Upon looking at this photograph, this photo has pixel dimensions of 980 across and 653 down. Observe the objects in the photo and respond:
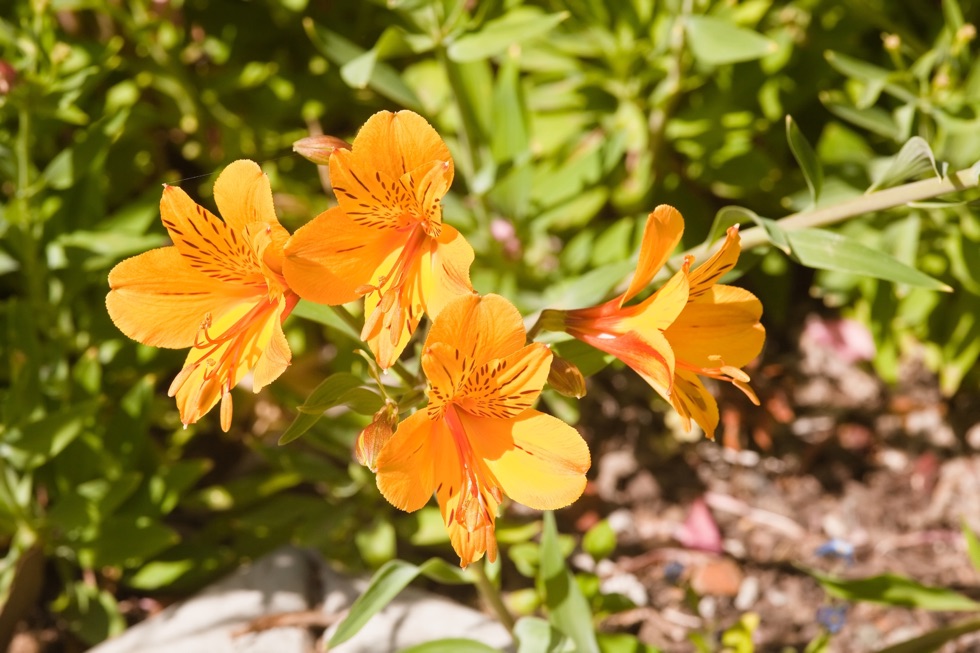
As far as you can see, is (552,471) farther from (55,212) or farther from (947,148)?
(55,212)

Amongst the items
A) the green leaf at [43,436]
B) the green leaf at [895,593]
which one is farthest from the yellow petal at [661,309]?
the green leaf at [43,436]

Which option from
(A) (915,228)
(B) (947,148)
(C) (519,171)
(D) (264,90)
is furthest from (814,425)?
(D) (264,90)

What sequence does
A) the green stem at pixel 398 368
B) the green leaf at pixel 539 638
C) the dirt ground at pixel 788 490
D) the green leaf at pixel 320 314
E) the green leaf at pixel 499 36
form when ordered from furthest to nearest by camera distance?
the dirt ground at pixel 788 490
the green leaf at pixel 499 36
the green leaf at pixel 539 638
the green leaf at pixel 320 314
the green stem at pixel 398 368

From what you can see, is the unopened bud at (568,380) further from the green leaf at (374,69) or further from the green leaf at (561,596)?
the green leaf at (374,69)

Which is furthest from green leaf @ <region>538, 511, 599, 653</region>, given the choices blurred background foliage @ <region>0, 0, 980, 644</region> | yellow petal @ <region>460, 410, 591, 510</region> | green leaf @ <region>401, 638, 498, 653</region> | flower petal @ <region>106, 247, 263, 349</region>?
flower petal @ <region>106, 247, 263, 349</region>

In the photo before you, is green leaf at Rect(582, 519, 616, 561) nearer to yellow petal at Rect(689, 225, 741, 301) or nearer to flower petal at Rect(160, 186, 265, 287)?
yellow petal at Rect(689, 225, 741, 301)

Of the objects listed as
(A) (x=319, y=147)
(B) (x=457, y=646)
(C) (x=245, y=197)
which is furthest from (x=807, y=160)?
(B) (x=457, y=646)

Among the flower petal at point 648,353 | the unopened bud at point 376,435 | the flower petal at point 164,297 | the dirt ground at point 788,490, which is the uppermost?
the flower petal at point 164,297
